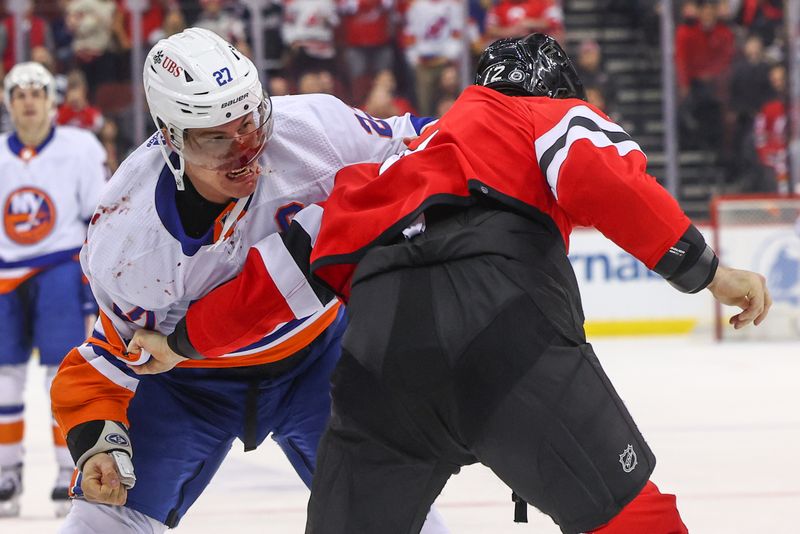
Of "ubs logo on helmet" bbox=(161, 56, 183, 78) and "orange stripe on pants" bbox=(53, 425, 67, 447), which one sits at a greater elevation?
"ubs logo on helmet" bbox=(161, 56, 183, 78)

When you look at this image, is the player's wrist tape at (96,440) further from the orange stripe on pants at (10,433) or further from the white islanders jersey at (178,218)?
the orange stripe on pants at (10,433)

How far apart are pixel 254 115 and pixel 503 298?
0.65 metres

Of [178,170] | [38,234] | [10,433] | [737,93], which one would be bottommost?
[737,93]

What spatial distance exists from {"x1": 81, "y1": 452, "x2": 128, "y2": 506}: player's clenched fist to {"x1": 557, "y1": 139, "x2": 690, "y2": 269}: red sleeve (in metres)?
1.03

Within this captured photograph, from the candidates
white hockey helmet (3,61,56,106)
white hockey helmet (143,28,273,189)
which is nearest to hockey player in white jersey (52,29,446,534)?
white hockey helmet (143,28,273,189)

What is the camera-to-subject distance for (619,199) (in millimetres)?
1807

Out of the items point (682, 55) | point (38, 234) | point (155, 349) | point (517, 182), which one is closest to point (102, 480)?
point (155, 349)

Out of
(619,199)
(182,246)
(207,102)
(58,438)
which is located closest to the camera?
(619,199)

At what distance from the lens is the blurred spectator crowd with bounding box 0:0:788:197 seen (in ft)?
27.2

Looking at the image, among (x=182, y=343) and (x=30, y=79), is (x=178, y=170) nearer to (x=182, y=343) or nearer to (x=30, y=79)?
(x=182, y=343)

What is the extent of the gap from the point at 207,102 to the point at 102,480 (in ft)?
2.40

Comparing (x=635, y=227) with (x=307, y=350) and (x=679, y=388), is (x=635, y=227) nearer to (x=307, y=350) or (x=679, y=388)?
(x=307, y=350)

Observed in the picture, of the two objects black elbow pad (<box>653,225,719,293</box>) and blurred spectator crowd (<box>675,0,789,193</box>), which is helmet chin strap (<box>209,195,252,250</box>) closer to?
black elbow pad (<box>653,225,719,293</box>)

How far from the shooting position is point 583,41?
900cm
